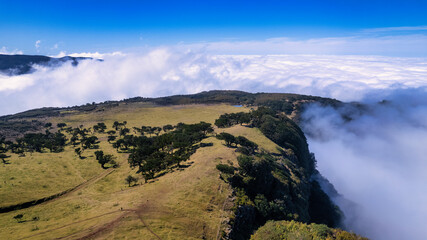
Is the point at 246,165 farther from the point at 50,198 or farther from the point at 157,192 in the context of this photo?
the point at 50,198

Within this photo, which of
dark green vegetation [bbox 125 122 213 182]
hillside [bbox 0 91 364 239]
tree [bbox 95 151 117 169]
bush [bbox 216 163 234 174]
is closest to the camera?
hillside [bbox 0 91 364 239]

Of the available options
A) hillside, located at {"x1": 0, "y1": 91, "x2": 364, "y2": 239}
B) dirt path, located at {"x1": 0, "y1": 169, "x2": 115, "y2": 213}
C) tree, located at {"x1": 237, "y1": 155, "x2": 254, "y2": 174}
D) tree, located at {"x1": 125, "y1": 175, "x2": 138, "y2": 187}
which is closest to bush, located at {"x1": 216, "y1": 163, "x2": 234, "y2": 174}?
hillside, located at {"x1": 0, "y1": 91, "x2": 364, "y2": 239}

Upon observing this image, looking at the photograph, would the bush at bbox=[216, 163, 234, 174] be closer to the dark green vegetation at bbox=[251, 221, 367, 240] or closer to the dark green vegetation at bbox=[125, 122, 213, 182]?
the dark green vegetation at bbox=[251, 221, 367, 240]

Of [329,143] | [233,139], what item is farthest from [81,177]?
[329,143]

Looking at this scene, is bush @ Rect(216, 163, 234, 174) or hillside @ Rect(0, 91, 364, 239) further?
bush @ Rect(216, 163, 234, 174)

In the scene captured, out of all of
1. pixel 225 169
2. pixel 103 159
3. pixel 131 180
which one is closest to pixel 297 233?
pixel 225 169

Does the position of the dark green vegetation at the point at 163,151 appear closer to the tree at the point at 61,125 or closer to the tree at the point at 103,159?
the tree at the point at 103,159
